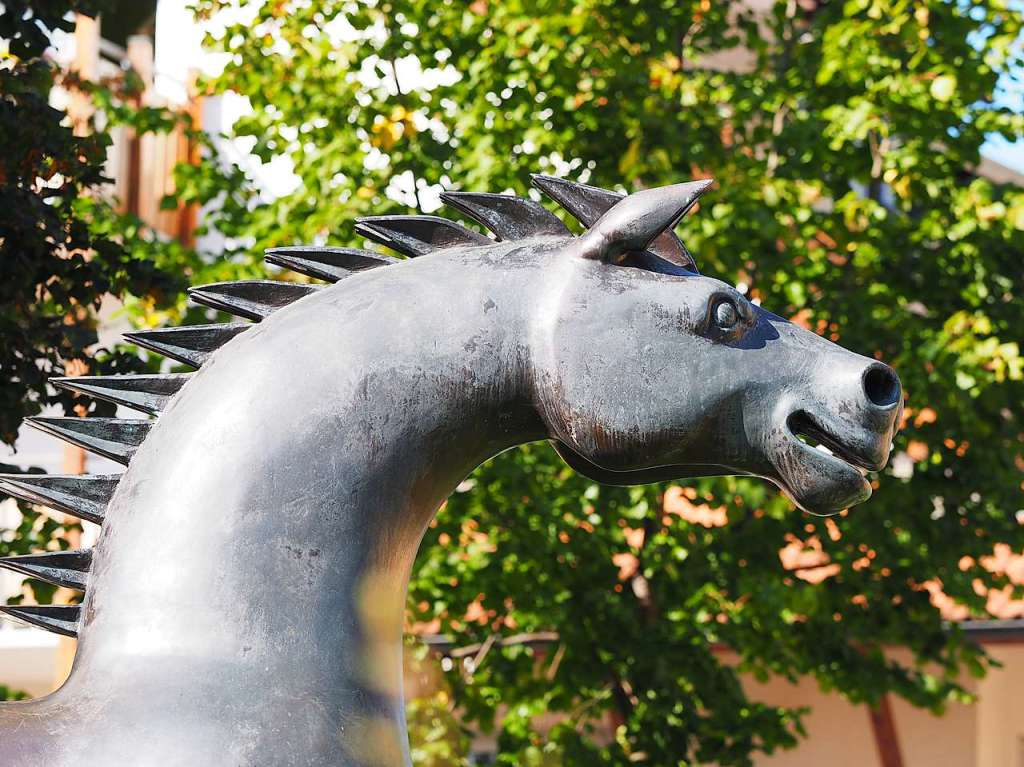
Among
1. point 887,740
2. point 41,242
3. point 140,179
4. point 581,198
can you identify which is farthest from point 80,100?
point 581,198

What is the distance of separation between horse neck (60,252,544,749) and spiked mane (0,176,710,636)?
0.14 feet

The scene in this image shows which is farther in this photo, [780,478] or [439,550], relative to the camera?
[439,550]

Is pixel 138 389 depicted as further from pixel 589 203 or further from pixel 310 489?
pixel 589 203

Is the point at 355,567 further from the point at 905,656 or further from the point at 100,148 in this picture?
the point at 905,656

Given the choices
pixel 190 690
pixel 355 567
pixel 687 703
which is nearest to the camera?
pixel 190 690

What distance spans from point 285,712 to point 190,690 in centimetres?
10

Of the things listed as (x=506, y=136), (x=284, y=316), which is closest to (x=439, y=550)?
(x=506, y=136)

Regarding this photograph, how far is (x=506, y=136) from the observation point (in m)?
6.28

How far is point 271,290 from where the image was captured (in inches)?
63.2

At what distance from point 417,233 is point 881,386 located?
590 mm

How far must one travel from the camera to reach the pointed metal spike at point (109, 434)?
1528mm

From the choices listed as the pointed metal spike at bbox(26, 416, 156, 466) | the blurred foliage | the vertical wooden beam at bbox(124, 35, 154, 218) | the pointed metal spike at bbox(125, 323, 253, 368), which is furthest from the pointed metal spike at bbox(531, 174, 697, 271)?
the vertical wooden beam at bbox(124, 35, 154, 218)

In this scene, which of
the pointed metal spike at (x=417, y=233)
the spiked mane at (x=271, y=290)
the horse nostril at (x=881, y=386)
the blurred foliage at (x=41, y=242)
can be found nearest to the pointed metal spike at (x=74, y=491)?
the spiked mane at (x=271, y=290)

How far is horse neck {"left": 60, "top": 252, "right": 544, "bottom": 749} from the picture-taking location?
137 centimetres
